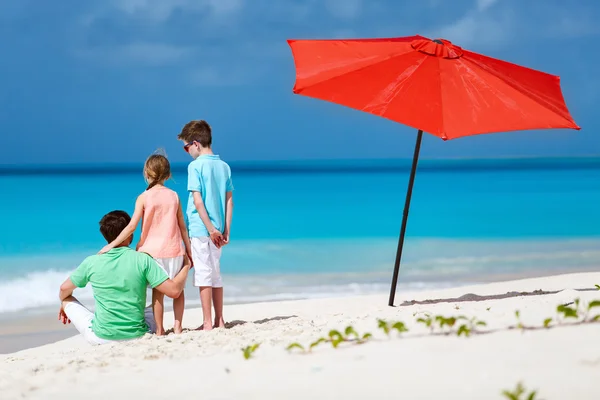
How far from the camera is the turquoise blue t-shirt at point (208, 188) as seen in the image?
516cm

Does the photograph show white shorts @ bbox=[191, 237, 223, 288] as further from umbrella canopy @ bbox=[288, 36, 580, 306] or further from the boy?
umbrella canopy @ bbox=[288, 36, 580, 306]

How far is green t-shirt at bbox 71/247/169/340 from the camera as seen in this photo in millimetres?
4859

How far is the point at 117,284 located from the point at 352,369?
2.17 m

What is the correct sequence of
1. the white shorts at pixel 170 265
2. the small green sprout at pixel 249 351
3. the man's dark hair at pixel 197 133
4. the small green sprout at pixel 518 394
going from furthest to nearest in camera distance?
the man's dark hair at pixel 197 133 < the white shorts at pixel 170 265 < the small green sprout at pixel 249 351 < the small green sprout at pixel 518 394

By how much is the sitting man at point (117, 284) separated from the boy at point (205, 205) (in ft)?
1.11

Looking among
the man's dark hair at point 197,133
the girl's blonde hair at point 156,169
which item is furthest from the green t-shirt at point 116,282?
the man's dark hair at point 197,133

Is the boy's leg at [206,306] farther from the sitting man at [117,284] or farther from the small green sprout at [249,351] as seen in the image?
the small green sprout at [249,351]

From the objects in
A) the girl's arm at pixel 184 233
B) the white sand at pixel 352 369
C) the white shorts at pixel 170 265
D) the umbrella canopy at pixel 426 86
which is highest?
the umbrella canopy at pixel 426 86

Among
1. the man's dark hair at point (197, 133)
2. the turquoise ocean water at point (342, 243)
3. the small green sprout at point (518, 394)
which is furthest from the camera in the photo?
the turquoise ocean water at point (342, 243)

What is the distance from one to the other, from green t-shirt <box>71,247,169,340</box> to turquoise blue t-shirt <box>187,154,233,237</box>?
0.45 meters

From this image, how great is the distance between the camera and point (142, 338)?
4922 millimetres

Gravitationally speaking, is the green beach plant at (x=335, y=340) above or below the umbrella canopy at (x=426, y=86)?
below

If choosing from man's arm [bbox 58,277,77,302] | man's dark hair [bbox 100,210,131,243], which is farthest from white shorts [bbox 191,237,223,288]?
man's arm [bbox 58,277,77,302]

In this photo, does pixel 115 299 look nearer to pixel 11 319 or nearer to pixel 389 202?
pixel 11 319
